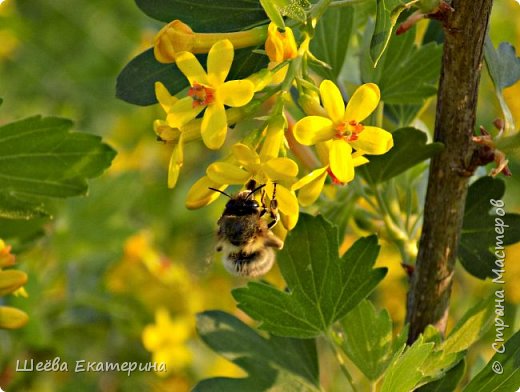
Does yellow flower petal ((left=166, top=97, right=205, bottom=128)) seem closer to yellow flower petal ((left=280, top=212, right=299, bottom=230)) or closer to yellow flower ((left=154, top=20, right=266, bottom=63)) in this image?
yellow flower ((left=154, top=20, right=266, bottom=63))

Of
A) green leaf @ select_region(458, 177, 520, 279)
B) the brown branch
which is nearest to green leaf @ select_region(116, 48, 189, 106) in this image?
the brown branch

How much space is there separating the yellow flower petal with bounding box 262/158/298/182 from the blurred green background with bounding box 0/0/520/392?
556mm

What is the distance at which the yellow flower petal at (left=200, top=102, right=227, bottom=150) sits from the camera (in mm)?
1448

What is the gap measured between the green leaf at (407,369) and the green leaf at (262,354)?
296 mm

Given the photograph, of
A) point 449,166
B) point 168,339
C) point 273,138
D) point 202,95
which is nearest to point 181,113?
point 202,95

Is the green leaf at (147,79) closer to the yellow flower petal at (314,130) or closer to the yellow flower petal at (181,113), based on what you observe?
the yellow flower petal at (181,113)

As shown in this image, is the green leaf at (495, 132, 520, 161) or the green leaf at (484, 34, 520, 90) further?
the green leaf at (484, 34, 520, 90)

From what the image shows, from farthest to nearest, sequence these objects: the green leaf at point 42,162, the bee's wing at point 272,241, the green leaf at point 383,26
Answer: the green leaf at point 42,162 < the bee's wing at point 272,241 < the green leaf at point 383,26

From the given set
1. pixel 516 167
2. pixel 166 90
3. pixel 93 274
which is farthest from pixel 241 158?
pixel 516 167

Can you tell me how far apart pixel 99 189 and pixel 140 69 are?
4.28 ft

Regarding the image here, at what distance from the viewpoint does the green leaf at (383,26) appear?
1.28 meters

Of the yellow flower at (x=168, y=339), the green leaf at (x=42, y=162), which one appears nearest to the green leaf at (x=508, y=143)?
the green leaf at (x=42, y=162)

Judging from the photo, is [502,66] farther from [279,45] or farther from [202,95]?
[202,95]

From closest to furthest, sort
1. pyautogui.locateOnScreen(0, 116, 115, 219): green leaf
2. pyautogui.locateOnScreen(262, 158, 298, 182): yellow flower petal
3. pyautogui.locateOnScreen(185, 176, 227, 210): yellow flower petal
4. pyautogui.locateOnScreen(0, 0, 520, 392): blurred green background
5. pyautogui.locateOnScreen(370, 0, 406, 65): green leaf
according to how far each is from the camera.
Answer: pyautogui.locateOnScreen(370, 0, 406, 65): green leaf → pyautogui.locateOnScreen(262, 158, 298, 182): yellow flower petal → pyautogui.locateOnScreen(185, 176, 227, 210): yellow flower petal → pyautogui.locateOnScreen(0, 116, 115, 219): green leaf → pyautogui.locateOnScreen(0, 0, 520, 392): blurred green background
